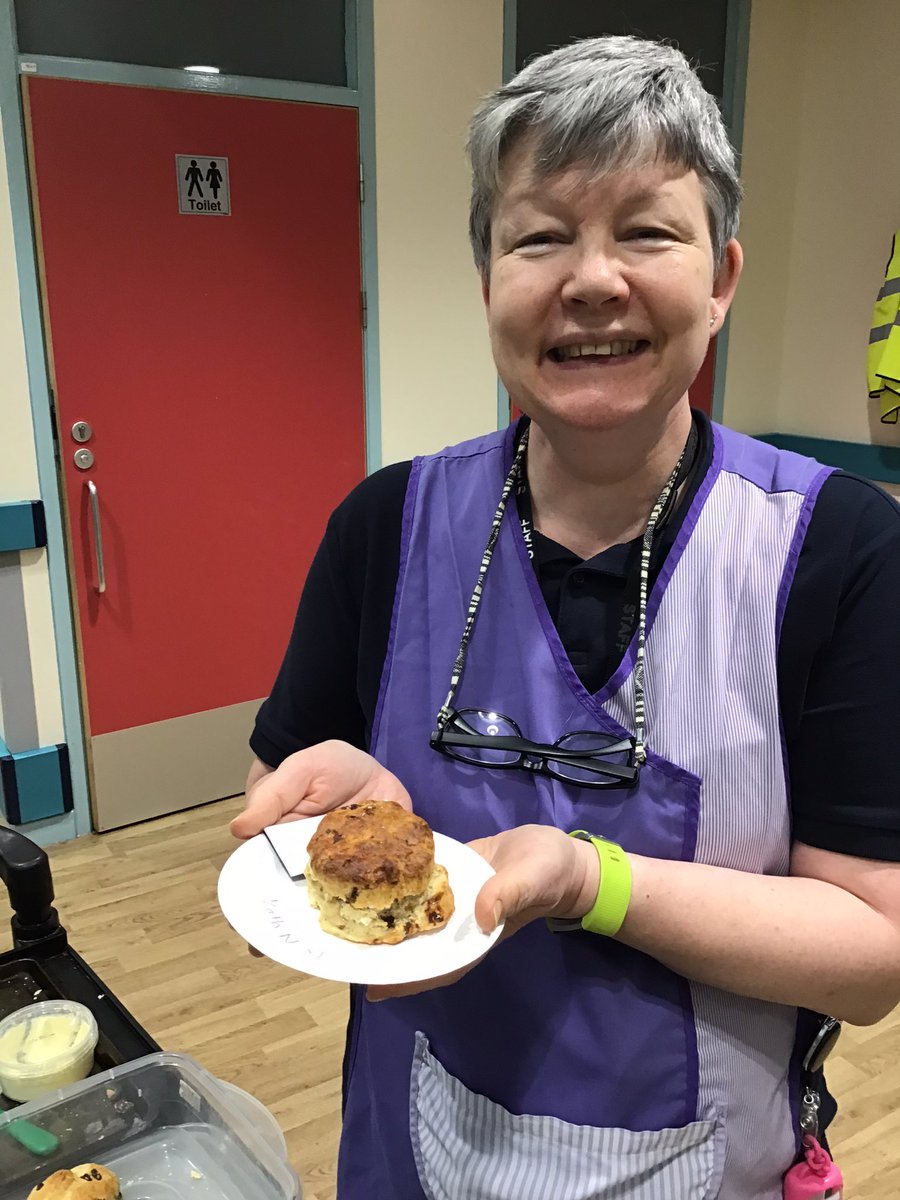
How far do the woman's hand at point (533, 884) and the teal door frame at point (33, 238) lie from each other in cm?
232

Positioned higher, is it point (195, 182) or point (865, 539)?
point (195, 182)

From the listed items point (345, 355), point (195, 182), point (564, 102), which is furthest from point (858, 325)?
point (564, 102)

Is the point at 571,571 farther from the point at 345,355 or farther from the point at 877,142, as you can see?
the point at 877,142

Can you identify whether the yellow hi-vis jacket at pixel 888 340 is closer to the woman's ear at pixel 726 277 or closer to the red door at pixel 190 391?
the red door at pixel 190 391

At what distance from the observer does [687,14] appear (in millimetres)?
3898

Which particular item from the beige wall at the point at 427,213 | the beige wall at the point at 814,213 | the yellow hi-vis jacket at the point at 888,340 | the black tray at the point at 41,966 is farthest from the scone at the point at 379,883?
the beige wall at the point at 814,213

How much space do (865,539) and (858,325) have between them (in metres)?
3.65

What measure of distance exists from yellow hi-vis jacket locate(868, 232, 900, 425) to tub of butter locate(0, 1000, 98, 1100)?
367 centimetres

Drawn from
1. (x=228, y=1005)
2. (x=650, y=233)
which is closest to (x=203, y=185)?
(x=228, y=1005)

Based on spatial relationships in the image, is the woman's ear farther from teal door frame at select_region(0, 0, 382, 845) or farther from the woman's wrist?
teal door frame at select_region(0, 0, 382, 845)

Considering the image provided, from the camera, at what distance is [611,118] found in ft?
2.81

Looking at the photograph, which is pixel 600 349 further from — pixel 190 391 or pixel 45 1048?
pixel 190 391

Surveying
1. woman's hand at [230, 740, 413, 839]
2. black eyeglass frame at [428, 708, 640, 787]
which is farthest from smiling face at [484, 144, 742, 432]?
woman's hand at [230, 740, 413, 839]

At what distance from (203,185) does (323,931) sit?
102 inches
